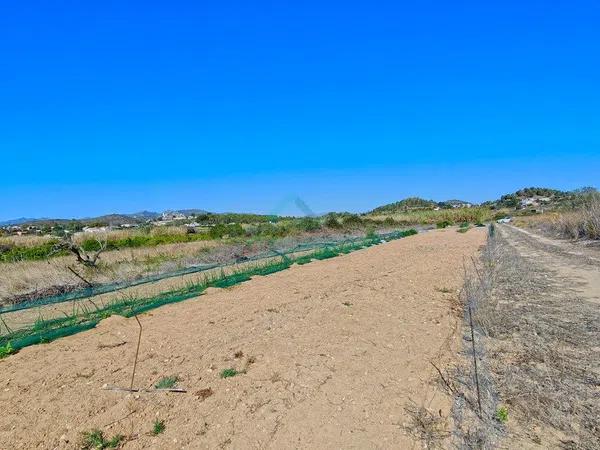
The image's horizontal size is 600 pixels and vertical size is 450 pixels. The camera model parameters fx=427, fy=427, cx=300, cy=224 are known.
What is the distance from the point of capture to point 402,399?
4008mm

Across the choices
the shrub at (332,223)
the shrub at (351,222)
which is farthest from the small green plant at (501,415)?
the shrub at (351,222)

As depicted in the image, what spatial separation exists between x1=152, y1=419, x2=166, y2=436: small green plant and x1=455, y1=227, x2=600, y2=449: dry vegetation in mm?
2454

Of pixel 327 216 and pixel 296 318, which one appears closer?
pixel 296 318

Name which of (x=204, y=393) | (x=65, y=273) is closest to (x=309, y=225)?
(x=65, y=273)

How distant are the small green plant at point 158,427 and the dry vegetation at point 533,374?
2454mm

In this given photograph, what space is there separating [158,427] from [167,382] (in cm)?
84

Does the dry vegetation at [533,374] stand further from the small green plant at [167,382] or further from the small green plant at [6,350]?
the small green plant at [6,350]

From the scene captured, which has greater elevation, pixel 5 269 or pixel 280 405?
pixel 5 269

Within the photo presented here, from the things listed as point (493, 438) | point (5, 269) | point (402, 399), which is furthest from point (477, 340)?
point (5, 269)

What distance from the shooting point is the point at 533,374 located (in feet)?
14.7

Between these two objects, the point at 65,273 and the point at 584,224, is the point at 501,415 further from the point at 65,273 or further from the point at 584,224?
the point at 584,224

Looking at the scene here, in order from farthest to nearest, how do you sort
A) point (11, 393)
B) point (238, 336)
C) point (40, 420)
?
point (238, 336) < point (11, 393) < point (40, 420)

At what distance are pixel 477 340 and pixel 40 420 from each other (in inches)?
197

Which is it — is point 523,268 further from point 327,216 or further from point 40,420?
point 327,216
